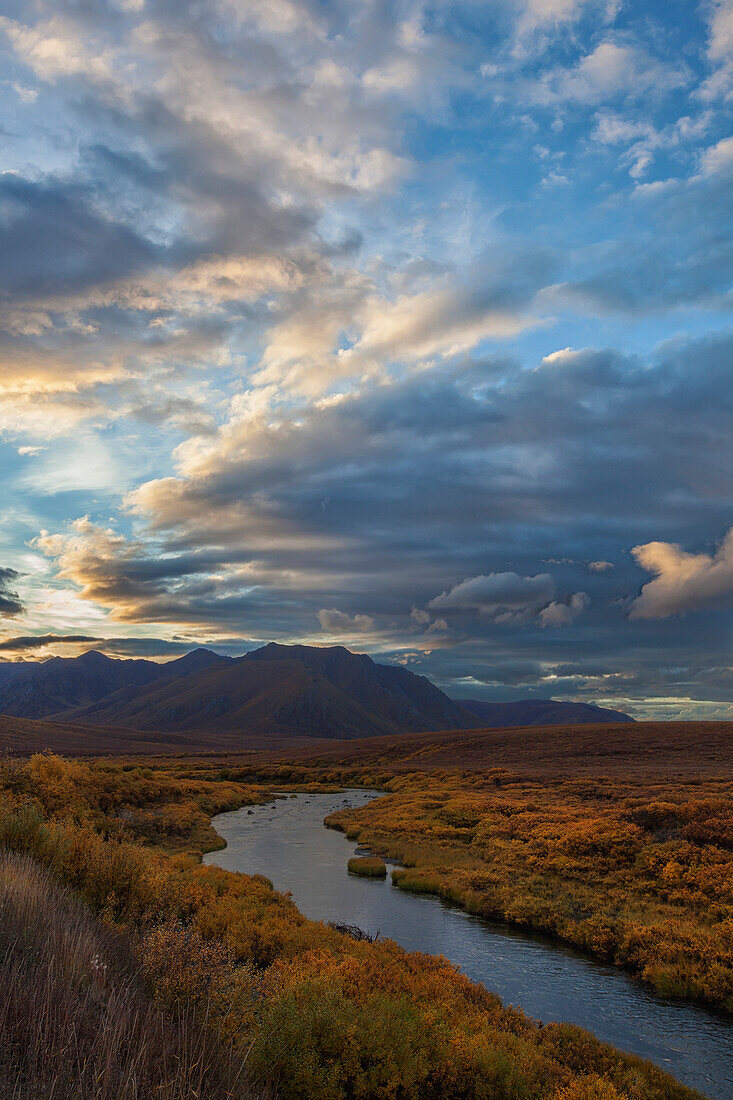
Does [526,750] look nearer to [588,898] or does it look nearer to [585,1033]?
[588,898]

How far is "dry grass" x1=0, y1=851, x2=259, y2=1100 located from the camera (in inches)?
216

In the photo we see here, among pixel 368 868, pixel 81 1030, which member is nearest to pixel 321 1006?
pixel 81 1030

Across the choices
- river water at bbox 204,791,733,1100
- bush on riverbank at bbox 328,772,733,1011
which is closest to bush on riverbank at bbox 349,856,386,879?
river water at bbox 204,791,733,1100

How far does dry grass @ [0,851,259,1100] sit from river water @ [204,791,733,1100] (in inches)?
465

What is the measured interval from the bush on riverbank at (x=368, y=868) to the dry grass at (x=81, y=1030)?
25.9m

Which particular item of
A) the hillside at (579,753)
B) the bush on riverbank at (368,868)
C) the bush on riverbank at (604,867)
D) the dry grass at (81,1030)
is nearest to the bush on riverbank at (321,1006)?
the dry grass at (81,1030)

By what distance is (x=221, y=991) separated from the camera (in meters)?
9.84

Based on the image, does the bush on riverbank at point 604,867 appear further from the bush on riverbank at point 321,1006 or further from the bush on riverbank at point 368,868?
the bush on riverbank at point 321,1006

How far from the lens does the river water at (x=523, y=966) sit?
14.5m

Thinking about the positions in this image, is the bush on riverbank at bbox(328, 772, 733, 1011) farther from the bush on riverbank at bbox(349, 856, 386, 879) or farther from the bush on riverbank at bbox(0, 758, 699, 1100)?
the bush on riverbank at bbox(0, 758, 699, 1100)

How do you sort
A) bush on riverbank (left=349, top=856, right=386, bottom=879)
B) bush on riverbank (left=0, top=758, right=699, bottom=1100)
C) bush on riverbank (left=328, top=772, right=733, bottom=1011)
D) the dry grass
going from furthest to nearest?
bush on riverbank (left=349, top=856, right=386, bottom=879) < bush on riverbank (left=328, top=772, right=733, bottom=1011) < bush on riverbank (left=0, top=758, right=699, bottom=1100) < the dry grass

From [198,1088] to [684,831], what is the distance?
1209 inches

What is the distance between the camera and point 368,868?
33250mm

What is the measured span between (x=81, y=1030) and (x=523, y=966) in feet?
59.0
